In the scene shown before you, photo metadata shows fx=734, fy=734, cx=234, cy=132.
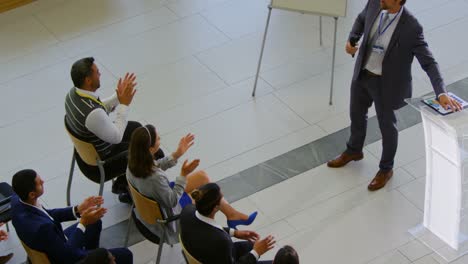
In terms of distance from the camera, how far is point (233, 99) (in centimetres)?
643

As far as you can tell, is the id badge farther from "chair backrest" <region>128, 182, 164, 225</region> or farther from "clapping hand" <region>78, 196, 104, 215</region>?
"clapping hand" <region>78, 196, 104, 215</region>

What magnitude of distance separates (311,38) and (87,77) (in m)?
2.95

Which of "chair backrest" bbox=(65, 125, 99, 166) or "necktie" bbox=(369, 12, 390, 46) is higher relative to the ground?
"necktie" bbox=(369, 12, 390, 46)

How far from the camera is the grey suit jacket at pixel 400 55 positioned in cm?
481

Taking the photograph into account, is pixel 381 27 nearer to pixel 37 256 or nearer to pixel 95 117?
pixel 95 117

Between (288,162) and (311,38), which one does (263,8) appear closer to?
(311,38)

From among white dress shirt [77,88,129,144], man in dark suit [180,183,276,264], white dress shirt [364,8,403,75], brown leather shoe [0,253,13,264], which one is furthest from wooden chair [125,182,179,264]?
white dress shirt [364,8,403,75]

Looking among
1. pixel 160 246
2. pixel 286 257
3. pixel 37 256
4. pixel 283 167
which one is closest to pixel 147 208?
pixel 160 246

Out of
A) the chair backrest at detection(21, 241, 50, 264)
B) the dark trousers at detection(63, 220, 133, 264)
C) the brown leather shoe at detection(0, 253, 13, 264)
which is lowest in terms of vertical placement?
the brown leather shoe at detection(0, 253, 13, 264)

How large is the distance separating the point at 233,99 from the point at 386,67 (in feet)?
5.86

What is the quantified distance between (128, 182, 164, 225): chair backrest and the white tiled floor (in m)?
0.63

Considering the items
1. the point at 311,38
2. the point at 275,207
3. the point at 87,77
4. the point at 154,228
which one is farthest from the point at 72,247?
the point at 311,38

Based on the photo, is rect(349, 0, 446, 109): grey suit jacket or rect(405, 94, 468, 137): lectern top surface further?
rect(349, 0, 446, 109): grey suit jacket

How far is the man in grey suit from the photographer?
4816 millimetres
